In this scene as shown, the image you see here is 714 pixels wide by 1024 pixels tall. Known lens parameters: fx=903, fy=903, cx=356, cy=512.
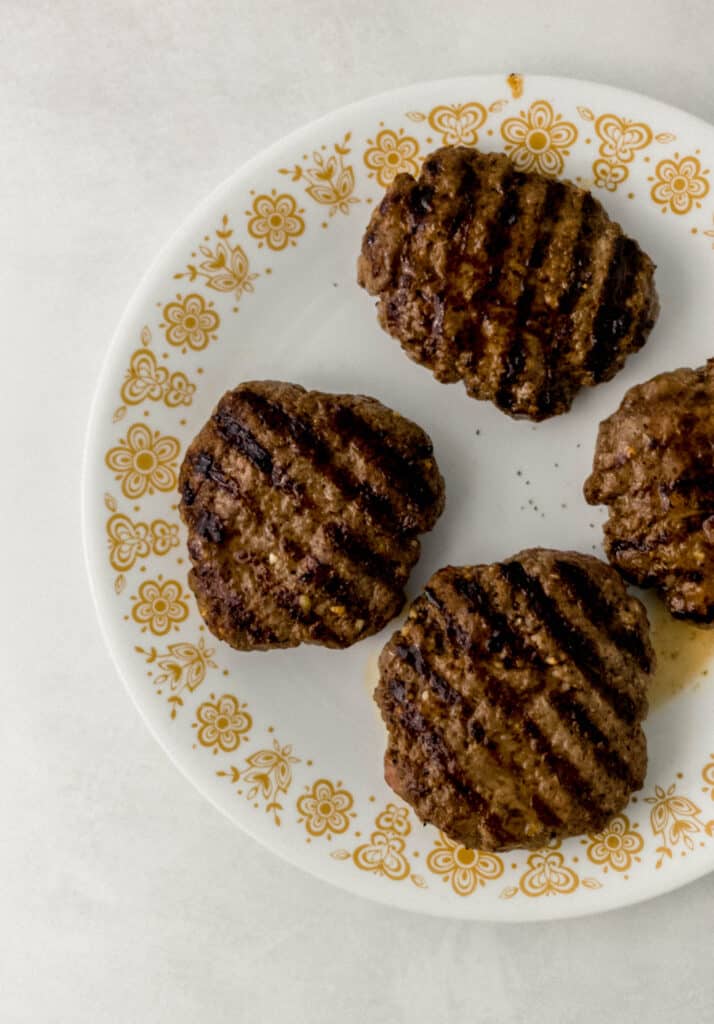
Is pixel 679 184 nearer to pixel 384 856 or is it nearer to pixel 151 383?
pixel 151 383

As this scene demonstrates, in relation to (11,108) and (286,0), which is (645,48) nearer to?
(286,0)

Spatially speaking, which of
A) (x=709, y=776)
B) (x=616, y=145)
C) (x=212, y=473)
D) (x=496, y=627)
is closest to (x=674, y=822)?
(x=709, y=776)

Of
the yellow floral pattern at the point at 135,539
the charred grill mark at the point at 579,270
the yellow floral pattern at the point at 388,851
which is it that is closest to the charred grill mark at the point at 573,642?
the yellow floral pattern at the point at 388,851

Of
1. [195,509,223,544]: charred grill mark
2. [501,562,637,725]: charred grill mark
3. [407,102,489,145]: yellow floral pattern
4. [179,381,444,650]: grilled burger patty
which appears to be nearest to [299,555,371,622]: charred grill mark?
[179,381,444,650]: grilled burger patty

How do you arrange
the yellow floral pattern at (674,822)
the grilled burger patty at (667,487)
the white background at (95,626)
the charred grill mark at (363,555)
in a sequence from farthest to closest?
the white background at (95,626) < the yellow floral pattern at (674,822) < the charred grill mark at (363,555) < the grilled burger patty at (667,487)

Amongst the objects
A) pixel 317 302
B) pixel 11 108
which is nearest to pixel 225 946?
pixel 317 302

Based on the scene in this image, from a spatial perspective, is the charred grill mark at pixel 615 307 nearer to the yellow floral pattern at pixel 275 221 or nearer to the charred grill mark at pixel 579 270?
the charred grill mark at pixel 579 270
